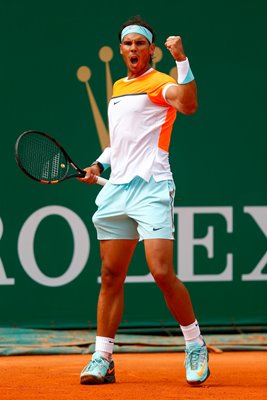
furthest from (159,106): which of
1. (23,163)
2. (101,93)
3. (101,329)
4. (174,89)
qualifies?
(101,93)

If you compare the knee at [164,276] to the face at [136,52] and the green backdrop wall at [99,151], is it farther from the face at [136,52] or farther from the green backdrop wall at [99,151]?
the green backdrop wall at [99,151]

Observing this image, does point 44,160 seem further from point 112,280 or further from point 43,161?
point 112,280

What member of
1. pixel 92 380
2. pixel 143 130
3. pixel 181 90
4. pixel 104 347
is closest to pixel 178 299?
pixel 104 347

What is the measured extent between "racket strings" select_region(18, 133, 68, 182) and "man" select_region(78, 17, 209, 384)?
23 centimetres

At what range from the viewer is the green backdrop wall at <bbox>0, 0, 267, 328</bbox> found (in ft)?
23.1

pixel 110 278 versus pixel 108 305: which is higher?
pixel 110 278

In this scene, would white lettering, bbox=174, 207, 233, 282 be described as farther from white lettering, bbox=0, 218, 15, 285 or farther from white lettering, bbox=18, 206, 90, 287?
white lettering, bbox=0, 218, 15, 285

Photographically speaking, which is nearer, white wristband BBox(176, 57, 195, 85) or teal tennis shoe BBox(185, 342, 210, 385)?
white wristband BBox(176, 57, 195, 85)

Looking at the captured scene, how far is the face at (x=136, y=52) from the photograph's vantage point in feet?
17.3

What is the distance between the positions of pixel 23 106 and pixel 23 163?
62.9 inches

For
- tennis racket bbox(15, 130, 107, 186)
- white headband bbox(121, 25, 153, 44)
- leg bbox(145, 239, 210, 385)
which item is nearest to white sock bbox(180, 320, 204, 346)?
leg bbox(145, 239, 210, 385)

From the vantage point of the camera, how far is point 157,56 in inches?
283

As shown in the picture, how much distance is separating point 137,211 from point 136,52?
2.43ft

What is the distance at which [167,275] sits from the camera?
5164mm
